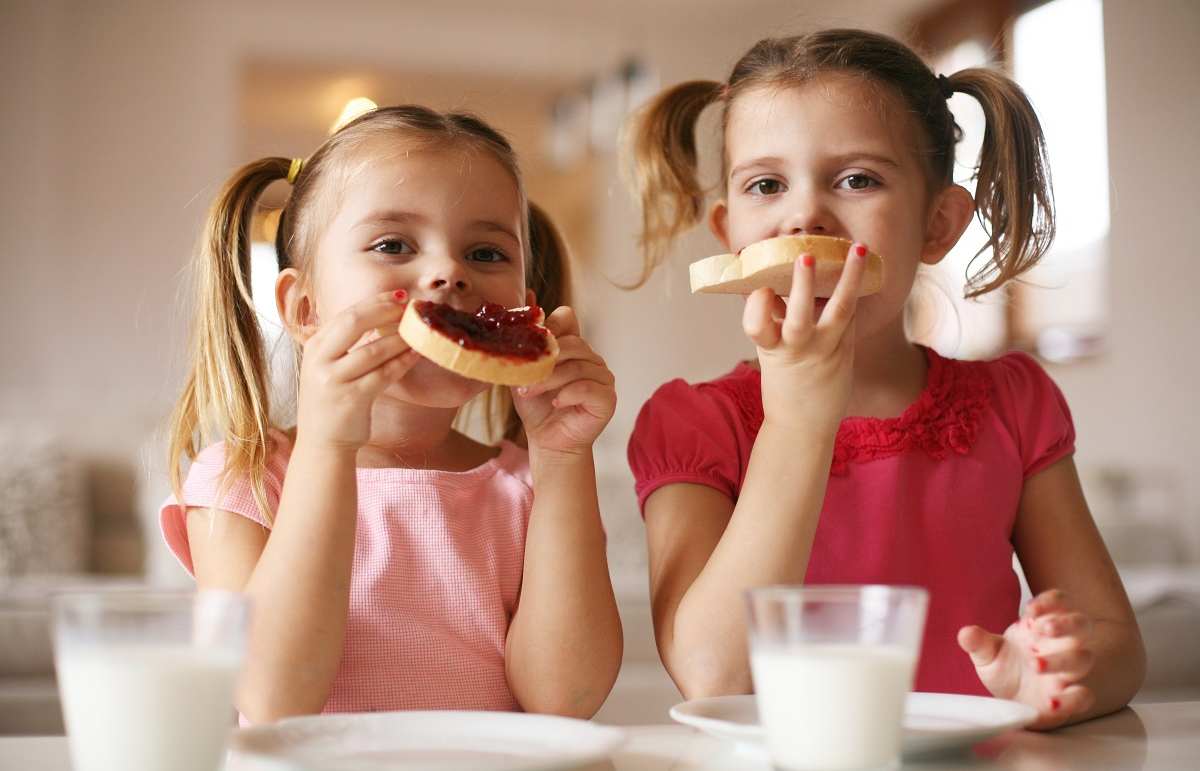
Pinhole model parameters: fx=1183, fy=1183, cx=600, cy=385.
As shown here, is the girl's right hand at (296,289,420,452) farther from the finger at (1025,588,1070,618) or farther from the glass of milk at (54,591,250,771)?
the finger at (1025,588,1070,618)

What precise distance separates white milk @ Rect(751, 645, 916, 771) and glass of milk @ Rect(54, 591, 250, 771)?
340mm

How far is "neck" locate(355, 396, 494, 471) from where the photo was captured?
1516 mm

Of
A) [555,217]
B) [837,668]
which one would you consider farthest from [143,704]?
[555,217]

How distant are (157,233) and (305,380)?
6.20 m

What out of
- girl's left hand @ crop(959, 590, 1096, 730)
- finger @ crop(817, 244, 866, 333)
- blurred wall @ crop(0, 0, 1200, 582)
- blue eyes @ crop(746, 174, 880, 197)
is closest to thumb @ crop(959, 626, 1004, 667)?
girl's left hand @ crop(959, 590, 1096, 730)

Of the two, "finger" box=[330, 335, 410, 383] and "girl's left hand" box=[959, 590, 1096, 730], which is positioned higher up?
"finger" box=[330, 335, 410, 383]

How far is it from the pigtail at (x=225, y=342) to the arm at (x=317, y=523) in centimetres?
31

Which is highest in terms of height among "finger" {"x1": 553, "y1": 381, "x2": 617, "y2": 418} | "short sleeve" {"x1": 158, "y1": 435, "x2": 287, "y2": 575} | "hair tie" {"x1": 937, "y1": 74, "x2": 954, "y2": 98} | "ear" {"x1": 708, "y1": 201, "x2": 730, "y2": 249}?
"hair tie" {"x1": 937, "y1": 74, "x2": 954, "y2": 98}

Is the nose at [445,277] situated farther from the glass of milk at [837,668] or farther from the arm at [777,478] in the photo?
the glass of milk at [837,668]

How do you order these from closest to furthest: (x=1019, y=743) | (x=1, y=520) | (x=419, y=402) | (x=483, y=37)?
(x=1019, y=743), (x=419, y=402), (x=1, y=520), (x=483, y=37)

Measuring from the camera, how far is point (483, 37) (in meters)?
7.66

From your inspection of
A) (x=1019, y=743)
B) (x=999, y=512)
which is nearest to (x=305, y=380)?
(x=1019, y=743)

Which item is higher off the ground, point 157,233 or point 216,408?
point 157,233

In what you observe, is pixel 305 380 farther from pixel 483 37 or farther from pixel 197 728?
pixel 483 37
